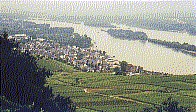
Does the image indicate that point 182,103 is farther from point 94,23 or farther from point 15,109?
point 94,23

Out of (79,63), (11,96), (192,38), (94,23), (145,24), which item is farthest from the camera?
(94,23)

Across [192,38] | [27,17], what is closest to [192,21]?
[192,38]

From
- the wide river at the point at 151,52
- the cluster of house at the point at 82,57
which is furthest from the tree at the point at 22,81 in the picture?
the wide river at the point at 151,52

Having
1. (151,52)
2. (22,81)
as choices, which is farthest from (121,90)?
(151,52)

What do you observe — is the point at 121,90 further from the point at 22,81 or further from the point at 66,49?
the point at 66,49

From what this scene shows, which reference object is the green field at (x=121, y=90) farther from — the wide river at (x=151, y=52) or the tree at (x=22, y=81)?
the wide river at (x=151, y=52)

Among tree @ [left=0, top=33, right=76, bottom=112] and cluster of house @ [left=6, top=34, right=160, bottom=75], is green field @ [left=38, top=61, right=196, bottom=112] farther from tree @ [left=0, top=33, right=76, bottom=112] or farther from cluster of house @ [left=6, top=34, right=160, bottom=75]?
tree @ [left=0, top=33, right=76, bottom=112]
